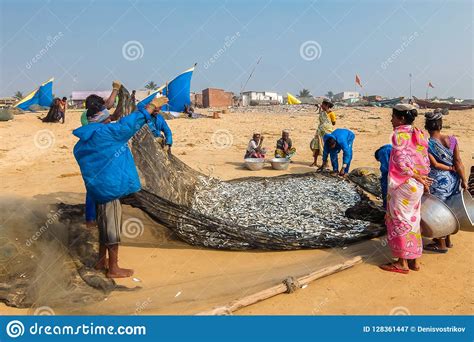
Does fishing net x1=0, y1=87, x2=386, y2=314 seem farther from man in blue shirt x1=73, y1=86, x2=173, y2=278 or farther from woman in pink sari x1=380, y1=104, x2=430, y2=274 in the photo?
woman in pink sari x1=380, y1=104, x2=430, y2=274

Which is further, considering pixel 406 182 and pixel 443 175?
pixel 443 175

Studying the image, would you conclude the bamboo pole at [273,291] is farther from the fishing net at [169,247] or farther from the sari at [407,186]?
the sari at [407,186]

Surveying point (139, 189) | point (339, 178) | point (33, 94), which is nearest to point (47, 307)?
point (139, 189)

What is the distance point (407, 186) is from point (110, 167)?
287 cm

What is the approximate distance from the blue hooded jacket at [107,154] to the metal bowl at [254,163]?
17.8ft

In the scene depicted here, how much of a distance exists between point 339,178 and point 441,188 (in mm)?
3385

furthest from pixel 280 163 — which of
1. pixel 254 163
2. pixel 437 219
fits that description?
pixel 437 219

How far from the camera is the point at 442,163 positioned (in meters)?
4.33

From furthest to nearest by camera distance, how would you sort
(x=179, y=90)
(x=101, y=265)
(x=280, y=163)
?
(x=179, y=90) < (x=280, y=163) < (x=101, y=265)

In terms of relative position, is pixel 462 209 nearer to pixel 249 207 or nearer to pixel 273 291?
pixel 273 291

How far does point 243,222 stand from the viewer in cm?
532

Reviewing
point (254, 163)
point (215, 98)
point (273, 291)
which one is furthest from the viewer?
point (215, 98)

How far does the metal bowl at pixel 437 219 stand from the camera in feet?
13.6

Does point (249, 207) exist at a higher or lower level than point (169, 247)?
higher
